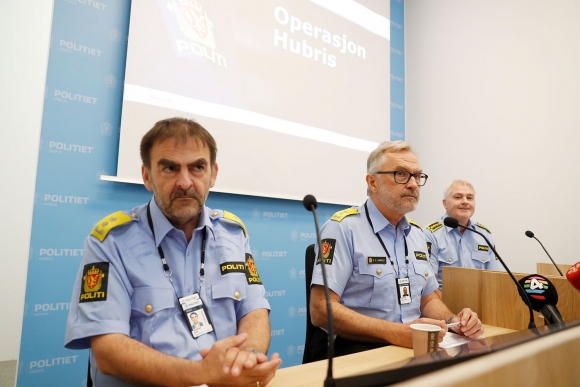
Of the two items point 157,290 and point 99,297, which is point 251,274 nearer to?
point 157,290

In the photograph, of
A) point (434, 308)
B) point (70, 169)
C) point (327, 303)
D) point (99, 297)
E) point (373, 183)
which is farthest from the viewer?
point (70, 169)

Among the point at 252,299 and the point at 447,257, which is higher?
the point at 447,257

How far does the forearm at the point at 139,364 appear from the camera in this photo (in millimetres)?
976

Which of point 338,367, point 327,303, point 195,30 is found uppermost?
point 195,30

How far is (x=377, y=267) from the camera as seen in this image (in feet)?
5.93

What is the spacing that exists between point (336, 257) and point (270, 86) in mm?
1861

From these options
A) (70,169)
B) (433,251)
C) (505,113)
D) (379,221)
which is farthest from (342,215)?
(505,113)

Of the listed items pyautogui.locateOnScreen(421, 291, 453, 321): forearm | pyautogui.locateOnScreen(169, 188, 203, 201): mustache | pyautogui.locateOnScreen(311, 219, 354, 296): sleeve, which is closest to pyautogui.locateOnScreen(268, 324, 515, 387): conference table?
pyautogui.locateOnScreen(311, 219, 354, 296): sleeve

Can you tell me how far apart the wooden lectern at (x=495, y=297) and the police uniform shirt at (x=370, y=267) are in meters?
0.11

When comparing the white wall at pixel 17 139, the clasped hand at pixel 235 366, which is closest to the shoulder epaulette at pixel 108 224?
the clasped hand at pixel 235 366

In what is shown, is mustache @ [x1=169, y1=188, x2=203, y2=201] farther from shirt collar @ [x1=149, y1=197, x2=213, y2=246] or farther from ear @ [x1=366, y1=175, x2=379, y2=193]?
ear @ [x1=366, y1=175, x2=379, y2=193]

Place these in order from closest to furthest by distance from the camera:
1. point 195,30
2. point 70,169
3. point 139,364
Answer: point 139,364
point 70,169
point 195,30

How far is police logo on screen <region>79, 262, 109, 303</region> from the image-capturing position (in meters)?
1.15

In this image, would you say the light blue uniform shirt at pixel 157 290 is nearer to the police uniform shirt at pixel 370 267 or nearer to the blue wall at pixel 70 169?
the police uniform shirt at pixel 370 267
